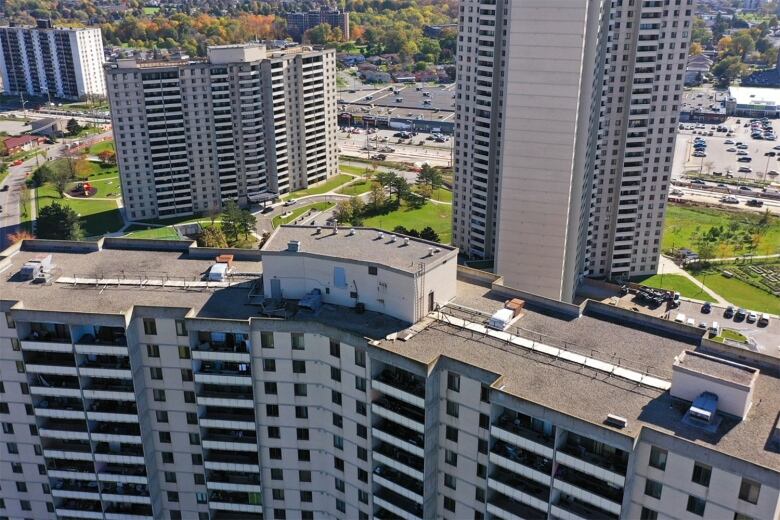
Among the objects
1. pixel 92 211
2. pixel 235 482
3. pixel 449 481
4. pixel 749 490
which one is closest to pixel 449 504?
pixel 449 481

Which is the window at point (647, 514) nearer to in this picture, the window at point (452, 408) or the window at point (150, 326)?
the window at point (452, 408)

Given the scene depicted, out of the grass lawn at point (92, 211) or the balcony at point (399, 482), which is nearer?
the balcony at point (399, 482)

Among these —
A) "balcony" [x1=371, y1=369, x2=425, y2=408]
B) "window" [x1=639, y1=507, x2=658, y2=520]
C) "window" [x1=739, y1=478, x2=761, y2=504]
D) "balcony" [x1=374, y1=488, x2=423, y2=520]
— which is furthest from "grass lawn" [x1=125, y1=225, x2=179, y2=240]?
"window" [x1=739, y1=478, x2=761, y2=504]

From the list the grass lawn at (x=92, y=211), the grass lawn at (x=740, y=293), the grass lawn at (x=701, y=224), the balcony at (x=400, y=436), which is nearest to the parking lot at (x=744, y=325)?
the grass lawn at (x=740, y=293)

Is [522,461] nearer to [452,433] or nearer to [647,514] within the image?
[452,433]

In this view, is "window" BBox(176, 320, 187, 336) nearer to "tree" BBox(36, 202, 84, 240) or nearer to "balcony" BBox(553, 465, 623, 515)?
"balcony" BBox(553, 465, 623, 515)

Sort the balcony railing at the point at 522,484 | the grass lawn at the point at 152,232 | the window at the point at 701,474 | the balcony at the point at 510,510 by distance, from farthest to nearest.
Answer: the grass lawn at the point at 152,232 → the balcony at the point at 510,510 → the balcony railing at the point at 522,484 → the window at the point at 701,474

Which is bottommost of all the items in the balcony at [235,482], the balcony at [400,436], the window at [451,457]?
the balcony at [235,482]
